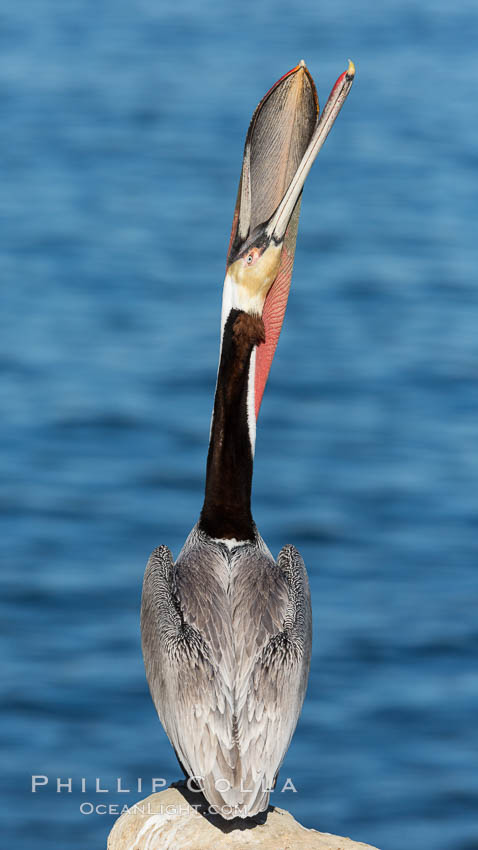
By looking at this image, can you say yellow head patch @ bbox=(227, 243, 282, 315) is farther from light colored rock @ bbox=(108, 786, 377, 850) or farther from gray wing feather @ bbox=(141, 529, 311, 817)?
light colored rock @ bbox=(108, 786, 377, 850)

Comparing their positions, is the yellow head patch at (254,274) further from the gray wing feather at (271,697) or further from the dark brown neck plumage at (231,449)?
the gray wing feather at (271,697)

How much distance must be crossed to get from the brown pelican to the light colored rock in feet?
0.63

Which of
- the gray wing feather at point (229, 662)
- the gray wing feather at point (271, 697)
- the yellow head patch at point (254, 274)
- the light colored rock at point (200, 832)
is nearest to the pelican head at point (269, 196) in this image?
the yellow head patch at point (254, 274)

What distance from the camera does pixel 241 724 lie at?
21.4ft

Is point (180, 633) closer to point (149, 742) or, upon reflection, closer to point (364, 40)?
point (149, 742)

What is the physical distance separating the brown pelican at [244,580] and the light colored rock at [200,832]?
191mm

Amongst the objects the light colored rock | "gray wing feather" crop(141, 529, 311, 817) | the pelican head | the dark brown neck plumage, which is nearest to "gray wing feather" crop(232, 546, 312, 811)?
"gray wing feather" crop(141, 529, 311, 817)

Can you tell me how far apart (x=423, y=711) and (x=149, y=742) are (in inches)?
84.1

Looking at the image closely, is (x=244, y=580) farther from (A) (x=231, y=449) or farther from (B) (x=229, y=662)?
(A) (x=231, y=449)

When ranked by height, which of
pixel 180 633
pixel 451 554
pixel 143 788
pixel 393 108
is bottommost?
pixel 180 633

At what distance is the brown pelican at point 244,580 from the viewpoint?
6539mm

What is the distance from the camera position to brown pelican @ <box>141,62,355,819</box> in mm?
6539

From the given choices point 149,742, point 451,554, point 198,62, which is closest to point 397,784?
point 149,742

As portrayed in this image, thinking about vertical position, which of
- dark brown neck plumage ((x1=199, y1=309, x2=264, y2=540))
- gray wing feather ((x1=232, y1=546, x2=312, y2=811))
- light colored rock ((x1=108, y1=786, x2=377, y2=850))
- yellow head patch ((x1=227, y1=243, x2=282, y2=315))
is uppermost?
yellow head patch ((x1=227, y1=243, x2=282, y2=315))
